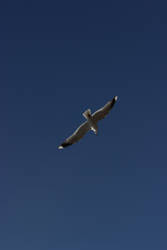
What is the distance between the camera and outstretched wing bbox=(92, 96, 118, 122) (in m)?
46.1

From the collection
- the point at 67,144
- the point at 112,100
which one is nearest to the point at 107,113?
the point at 112,100

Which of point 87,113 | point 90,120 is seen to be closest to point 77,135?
point 90,120

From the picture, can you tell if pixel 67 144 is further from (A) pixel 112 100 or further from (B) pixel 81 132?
(A) pixel 112 100

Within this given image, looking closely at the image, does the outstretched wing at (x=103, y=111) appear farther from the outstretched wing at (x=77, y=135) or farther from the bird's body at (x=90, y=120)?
the outstretched wing at (x=77, y=135)

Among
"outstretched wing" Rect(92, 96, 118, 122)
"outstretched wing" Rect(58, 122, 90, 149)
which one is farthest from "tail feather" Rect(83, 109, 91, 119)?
"outstretched wing" Rect(58, 122, 90, 149)

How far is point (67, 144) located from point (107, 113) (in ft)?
16.3

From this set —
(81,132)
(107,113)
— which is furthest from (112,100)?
(81,132)

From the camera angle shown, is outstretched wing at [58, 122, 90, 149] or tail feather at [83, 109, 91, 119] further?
outstretched wing at [58, 122, 90, 149]

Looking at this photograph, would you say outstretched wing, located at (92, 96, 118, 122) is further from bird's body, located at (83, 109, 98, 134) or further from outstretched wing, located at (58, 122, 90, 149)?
outstretched wing, located at (58, 122, 90, 149)

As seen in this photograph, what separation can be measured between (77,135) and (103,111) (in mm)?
3497

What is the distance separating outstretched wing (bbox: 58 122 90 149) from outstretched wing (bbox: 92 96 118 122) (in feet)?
3.70

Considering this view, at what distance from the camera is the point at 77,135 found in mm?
47375

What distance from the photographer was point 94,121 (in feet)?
152

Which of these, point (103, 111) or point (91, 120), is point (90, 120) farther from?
point (103, 111)
